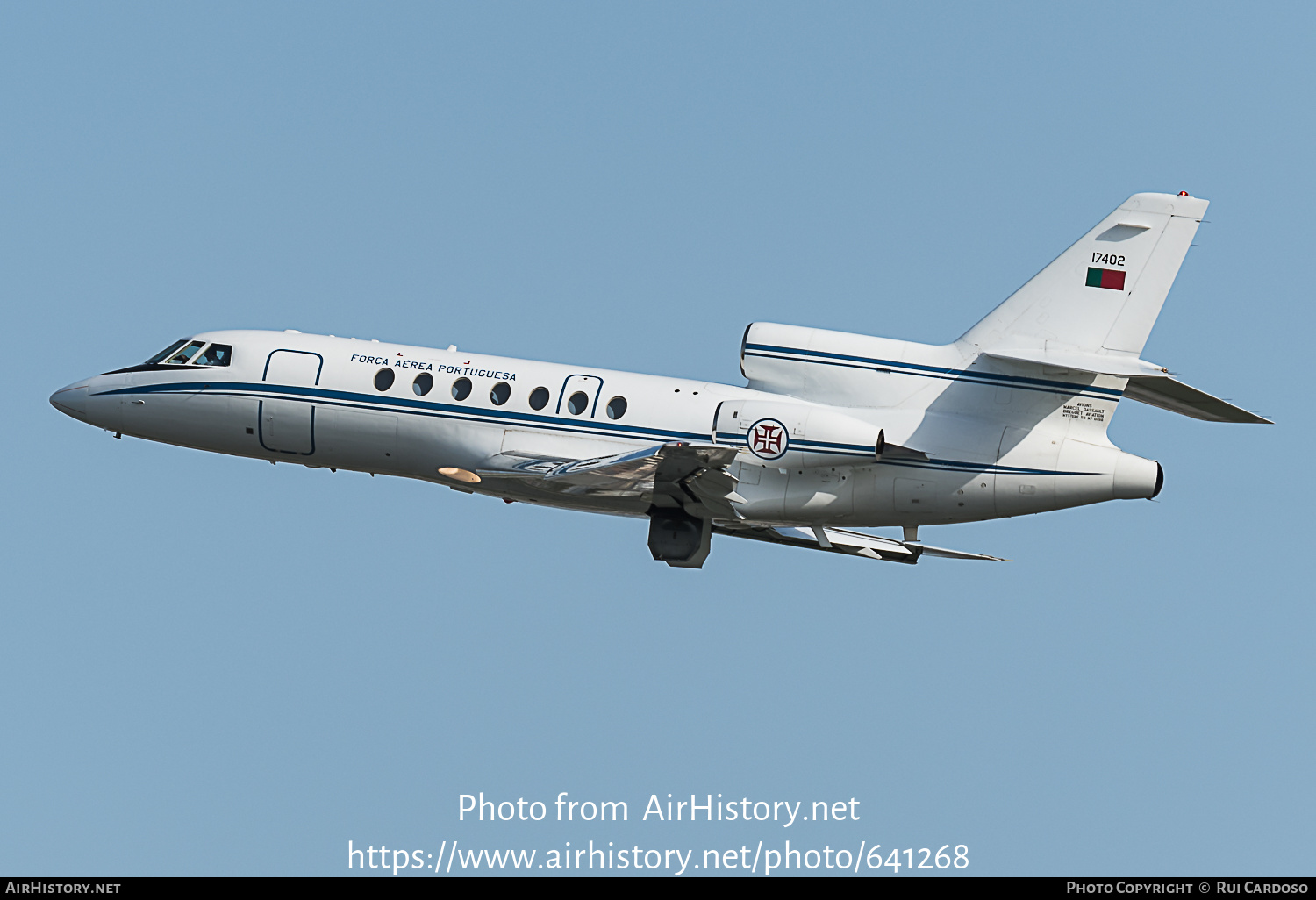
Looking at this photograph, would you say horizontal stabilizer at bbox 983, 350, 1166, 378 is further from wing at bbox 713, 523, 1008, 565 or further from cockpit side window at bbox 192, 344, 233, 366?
cockpit side window at bbox 192, 344, 233, 366

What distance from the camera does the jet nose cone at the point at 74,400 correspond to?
111 feet

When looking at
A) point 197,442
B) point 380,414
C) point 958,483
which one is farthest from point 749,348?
point 197,442

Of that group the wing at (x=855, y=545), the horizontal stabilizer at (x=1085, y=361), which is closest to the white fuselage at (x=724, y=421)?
the horizontal stabilizer at (x=1085, y=361)

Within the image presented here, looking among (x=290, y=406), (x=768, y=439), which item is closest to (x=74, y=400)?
(x=290, y=406)

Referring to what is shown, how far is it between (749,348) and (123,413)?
12.2 metres

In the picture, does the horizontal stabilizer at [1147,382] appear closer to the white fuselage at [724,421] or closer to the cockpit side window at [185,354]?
the white fuselage at [724,421]

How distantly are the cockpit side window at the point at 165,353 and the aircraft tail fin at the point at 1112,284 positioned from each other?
1537cm

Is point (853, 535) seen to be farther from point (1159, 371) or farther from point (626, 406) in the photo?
point (1159, 371)

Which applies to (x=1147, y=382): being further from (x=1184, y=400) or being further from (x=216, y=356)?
(x=216, y=356)

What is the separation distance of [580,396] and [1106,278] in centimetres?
903

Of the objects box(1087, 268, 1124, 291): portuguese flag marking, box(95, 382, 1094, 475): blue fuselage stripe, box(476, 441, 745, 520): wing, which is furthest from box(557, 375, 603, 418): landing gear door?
box(1087, 268, 1124, 291): portuguese flag marking

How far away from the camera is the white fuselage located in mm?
28672

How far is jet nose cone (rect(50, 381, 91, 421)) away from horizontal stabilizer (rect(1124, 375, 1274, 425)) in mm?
19326

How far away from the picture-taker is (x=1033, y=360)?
93.4 ft
